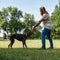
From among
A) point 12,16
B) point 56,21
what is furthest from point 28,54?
point 12,16

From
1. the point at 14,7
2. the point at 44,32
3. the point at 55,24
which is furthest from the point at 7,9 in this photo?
the point at 44,32

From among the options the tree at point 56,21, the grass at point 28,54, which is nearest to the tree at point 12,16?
the tree at point 56,21

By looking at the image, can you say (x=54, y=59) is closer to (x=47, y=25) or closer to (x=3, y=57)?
(x=3, y=57)

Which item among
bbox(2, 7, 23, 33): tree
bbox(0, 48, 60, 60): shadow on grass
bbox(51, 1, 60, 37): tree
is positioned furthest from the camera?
bbox(2, 7, 23, 33): tree

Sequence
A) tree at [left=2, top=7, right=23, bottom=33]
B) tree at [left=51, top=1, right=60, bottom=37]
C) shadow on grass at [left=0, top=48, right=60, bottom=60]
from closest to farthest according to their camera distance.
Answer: shadow on grass at [left=0, top=48, right=60, bottom=60], tree at [left=51, top=1, right=60, bottom=37], tree at [left=2, top=7, right=23, bottom=33]

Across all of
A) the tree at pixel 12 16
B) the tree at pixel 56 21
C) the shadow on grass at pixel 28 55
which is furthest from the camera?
the tree at pixel 12 16

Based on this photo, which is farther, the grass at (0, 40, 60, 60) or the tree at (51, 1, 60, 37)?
the tree at (51, 1, 60, 37)

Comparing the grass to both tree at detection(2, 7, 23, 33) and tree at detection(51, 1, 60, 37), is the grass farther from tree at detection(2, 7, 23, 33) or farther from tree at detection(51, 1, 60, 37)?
tree at detection(2, 7, 23, 33)

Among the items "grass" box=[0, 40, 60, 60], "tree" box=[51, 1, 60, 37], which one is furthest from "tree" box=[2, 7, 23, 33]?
"grass" box=[0, 40, 60, 60]

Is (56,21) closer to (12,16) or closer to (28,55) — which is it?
(12,16)

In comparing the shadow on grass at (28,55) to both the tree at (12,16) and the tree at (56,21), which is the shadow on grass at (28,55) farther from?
the tree at (12,16)

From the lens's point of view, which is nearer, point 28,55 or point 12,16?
point 28,55

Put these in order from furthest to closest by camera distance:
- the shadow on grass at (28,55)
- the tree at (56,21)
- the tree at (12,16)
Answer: the tree at (12,16), the tree at (56,21), the shadow on grass at (28,55)

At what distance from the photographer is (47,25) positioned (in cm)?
1338
